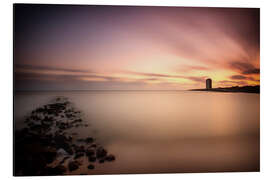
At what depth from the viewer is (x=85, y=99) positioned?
1.95 m

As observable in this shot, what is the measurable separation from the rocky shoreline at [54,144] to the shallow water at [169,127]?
0.22 feet

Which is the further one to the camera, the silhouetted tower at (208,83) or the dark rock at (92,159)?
A: the silhouetted tower at (208,83)

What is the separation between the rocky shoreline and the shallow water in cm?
7

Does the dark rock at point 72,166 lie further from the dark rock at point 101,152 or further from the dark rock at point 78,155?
the dark rock at point 101,152

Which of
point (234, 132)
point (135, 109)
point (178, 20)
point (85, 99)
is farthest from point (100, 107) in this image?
point (234, 132)

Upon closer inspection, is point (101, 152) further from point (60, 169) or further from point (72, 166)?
point (60, 169)

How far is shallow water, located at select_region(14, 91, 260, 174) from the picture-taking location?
6.41 feet

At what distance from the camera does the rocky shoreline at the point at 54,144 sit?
190 centimetres

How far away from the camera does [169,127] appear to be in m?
2.00

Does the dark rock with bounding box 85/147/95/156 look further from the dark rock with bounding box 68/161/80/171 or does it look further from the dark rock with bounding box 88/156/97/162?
the dark rock with bounding box 68/161/80/171

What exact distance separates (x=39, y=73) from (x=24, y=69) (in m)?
0.15

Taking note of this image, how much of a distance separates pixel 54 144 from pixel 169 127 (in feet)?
3.71

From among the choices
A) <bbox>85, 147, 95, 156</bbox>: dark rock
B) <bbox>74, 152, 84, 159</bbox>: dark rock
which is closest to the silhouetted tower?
<bbox>85, 147, 95, 156</bbox>: dark rock

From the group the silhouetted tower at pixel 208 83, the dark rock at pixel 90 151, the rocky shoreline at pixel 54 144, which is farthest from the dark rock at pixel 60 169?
the silhouetted tower at pixel 208 83
